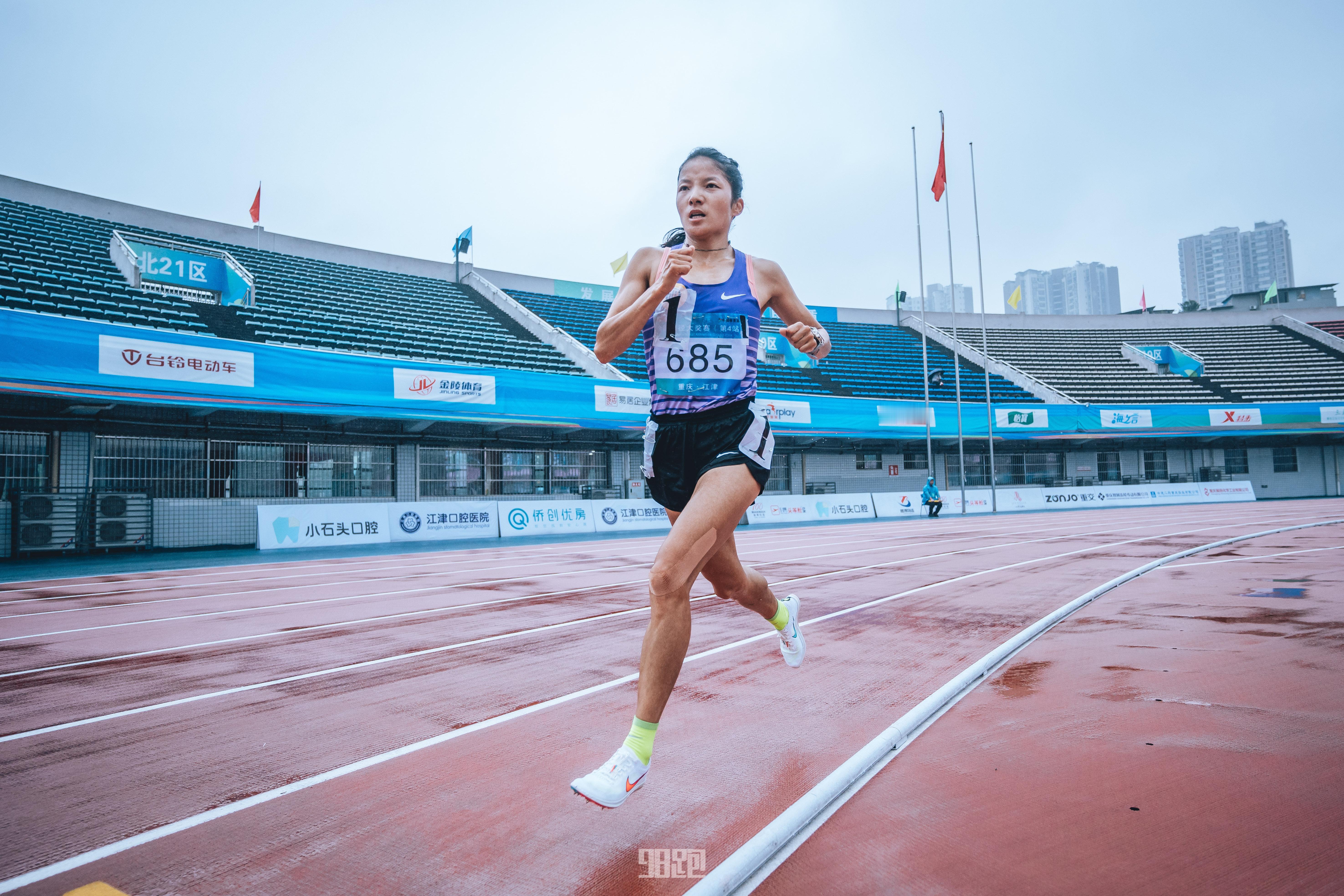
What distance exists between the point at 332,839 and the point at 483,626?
3744 mm

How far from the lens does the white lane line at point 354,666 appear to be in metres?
3.49

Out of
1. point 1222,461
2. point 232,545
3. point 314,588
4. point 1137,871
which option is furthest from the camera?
point 1222,461

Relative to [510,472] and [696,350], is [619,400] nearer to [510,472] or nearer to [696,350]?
[510,472]

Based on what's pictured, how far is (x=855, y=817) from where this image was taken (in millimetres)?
2322

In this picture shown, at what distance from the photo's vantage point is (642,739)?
248 cm

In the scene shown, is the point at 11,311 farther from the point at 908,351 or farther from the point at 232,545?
the point at 908,351

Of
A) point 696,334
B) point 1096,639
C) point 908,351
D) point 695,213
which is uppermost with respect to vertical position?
point 908,351

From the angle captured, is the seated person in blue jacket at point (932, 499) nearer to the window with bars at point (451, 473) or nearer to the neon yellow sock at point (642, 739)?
the window with bars at point (451, 473)

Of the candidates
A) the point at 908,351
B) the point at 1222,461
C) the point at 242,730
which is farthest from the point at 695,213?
the point at 1222,461

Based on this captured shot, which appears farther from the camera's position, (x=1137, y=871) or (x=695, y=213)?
(x=695, y=213)

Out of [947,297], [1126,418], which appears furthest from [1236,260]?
[1126,418]

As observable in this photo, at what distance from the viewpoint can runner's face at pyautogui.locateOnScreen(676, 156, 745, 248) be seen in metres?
3.14

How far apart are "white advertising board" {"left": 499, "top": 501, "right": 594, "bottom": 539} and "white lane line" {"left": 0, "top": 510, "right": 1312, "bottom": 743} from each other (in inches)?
503

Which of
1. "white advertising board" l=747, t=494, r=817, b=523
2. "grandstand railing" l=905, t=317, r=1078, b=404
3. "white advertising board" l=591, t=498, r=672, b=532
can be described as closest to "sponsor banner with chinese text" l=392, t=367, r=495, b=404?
"white advertising board" l=591, t=498, r=672, b=532
